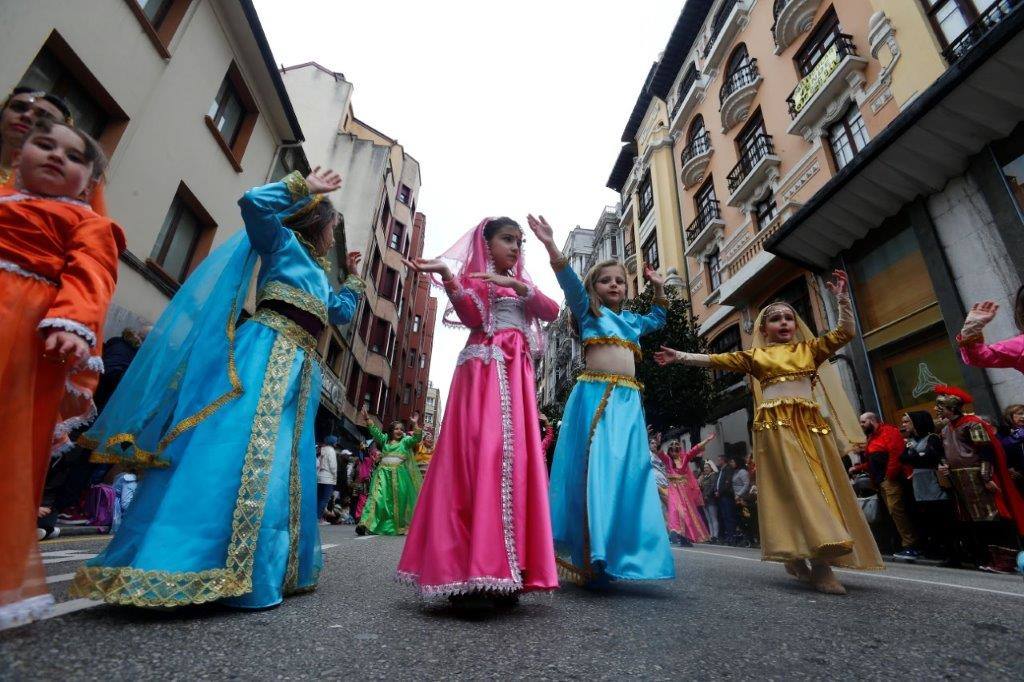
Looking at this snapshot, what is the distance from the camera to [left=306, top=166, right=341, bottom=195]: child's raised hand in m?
2.60

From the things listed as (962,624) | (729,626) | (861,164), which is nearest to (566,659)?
(729,626)

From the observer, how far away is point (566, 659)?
149cm

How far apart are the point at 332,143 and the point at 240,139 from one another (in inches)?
408

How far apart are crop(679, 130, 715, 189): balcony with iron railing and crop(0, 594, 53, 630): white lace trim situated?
70.0 feet

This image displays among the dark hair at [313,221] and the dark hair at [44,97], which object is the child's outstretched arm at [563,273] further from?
the dark hair at [44,97]

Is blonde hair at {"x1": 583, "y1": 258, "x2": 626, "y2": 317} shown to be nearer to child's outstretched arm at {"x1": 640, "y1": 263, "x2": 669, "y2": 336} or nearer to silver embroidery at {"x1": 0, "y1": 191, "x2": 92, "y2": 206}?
child's outstretched arm at {"x1": 640, "y1": 263, "x2": 669, "y2": 336}

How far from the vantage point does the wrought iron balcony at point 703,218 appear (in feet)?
61.1

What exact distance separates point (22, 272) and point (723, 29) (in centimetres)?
2204

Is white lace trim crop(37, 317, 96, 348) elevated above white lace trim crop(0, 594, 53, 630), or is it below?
above

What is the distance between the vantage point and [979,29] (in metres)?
8.98

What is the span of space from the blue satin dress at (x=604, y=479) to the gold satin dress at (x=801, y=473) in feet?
3.20

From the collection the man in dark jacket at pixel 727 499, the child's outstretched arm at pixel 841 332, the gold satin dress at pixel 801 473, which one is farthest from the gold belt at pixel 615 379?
the man in dark jacket at pixel 727 499

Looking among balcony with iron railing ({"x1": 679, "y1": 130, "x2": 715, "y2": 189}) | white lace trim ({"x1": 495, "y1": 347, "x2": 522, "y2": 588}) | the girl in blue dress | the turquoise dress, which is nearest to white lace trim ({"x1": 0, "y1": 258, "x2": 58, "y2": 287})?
the turquoise dress

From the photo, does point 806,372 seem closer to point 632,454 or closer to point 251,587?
point 632,454
